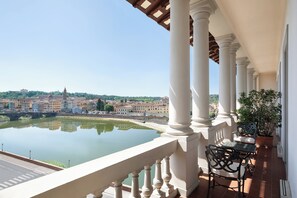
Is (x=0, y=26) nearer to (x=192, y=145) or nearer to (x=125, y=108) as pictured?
(x=192, y=145)

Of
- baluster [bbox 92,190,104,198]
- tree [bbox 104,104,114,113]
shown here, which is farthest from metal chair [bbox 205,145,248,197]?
tree [bbox 104,104,114,113]

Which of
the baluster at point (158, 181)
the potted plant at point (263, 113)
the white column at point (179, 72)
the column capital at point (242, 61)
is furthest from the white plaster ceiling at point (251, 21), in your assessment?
the baluster at point (158, 181)

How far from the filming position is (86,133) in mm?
37812

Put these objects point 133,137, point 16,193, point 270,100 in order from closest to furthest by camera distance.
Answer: point 16,193, point 270,100, point 133,137

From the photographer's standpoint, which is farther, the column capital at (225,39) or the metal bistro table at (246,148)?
the column capital at (225,39)

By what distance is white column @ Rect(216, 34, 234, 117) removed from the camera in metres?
5.37

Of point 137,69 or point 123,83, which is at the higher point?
point 137,69

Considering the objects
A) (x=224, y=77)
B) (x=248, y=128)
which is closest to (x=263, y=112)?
(x=248, y=128)

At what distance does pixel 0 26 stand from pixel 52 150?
32.8 metres

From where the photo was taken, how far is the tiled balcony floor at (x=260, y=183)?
287 cm

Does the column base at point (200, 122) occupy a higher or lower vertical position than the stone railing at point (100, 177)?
higher

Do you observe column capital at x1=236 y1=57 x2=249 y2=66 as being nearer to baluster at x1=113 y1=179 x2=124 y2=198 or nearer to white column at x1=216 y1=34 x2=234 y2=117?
white column at x1=216 y1=34 x2=234 y2=117

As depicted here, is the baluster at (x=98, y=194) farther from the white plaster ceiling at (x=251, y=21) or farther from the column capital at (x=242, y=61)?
the column capital at (x=242, y=61)

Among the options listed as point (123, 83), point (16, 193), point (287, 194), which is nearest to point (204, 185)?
point (287, 194)
